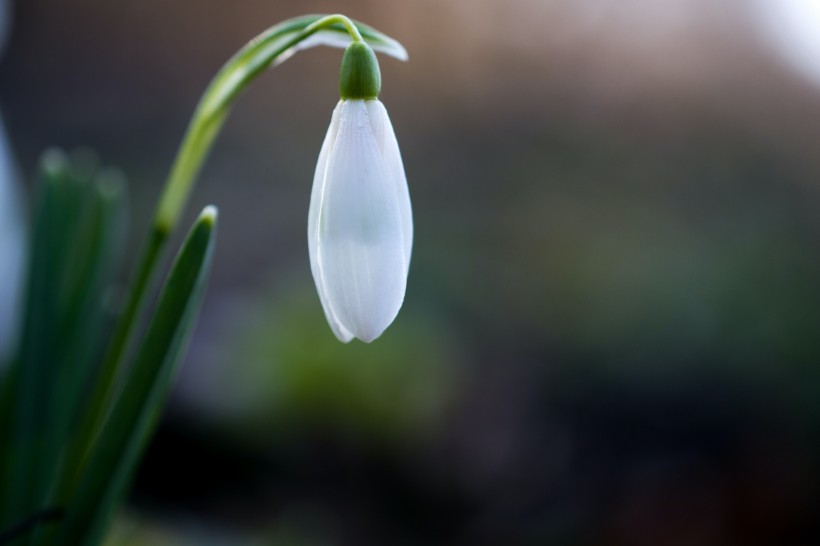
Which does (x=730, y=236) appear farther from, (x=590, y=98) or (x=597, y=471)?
(x=590, y=98)

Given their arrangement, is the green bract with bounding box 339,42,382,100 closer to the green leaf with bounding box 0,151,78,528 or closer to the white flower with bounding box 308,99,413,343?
the white flower with bounding box 308,99,413,343

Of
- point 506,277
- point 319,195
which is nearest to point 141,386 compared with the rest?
point 319,195

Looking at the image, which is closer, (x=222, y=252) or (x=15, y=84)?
(x=222, y=252)

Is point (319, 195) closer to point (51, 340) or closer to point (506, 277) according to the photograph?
point (51, 340)

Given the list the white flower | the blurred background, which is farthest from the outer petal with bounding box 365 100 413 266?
the blurred background

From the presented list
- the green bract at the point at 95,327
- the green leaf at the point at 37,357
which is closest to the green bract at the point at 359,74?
the green bract at the point at 95,327

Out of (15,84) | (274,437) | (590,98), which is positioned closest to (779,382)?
(274,437)
